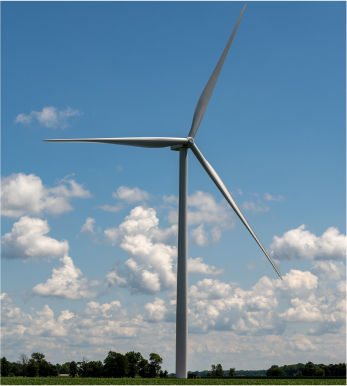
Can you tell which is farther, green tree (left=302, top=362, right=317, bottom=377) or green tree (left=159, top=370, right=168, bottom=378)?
green tree (left=302, top=362, right=317, bottom=377)

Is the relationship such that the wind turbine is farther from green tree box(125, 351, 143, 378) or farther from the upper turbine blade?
green tree box(125, 351, 143, 378)

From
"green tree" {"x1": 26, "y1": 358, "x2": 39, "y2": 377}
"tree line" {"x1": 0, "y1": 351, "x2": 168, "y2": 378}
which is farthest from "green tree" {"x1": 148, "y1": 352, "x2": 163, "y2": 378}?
"green tree" {"x1": 26, "y1": 358, "x2": 39, "y2": 377}

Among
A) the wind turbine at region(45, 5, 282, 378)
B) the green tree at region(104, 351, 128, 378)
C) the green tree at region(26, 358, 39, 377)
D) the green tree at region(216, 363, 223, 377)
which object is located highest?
the wind turbine at region(45, 5, 282, 378)

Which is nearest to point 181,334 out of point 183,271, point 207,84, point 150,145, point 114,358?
point 183,271

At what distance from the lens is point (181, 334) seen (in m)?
46.7

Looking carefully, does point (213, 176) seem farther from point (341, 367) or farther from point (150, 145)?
point (341, 367)

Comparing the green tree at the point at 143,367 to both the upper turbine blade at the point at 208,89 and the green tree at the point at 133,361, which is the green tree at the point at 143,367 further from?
the upper turbine blade at the point at 208,89

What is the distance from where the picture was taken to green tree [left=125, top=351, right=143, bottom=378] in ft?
425

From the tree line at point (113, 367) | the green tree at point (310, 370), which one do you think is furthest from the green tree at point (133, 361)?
the green tree at point (310, 370)

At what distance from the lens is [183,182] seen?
51.2 meters

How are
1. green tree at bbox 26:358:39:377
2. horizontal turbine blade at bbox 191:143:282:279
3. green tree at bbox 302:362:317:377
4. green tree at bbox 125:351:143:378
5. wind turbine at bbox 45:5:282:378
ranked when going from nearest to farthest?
wind turbine at bbox 45:5:282:378 → horizontal turbine blade at bbox 191:143:282:279 → green tree at bbox 125:351:143:378 → green tree at bbox 26:358:39:377 → green tree at bbox 302:362:317:377

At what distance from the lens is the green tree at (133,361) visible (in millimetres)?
129625

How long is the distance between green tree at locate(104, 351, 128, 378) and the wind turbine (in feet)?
276

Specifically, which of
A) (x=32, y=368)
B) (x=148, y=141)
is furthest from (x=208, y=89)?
(x=32, y=368)
